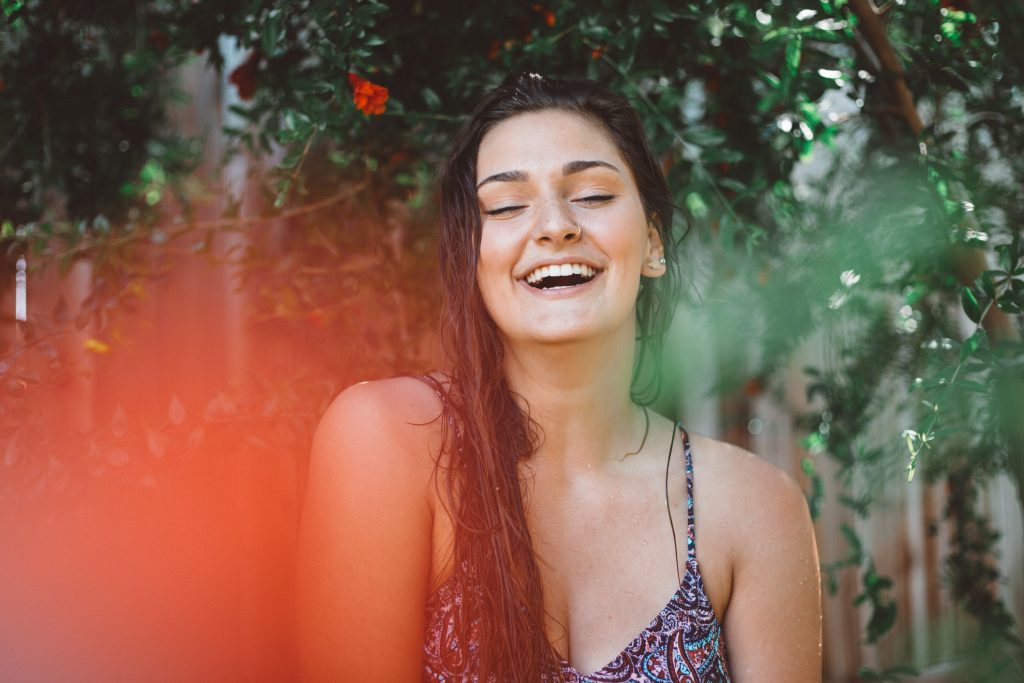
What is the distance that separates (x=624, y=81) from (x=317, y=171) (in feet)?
2.87

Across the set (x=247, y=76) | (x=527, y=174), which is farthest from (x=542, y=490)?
(x=247, y=76)

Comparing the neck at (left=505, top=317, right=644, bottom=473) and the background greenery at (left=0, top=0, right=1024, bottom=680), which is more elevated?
the background greenery at (left=0, top=0, right=1024, bottom=680)

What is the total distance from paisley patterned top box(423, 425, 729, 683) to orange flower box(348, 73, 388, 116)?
3.34ft

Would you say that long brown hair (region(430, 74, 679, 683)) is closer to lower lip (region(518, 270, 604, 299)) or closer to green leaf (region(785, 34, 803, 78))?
lower lip (region(518, 270, 604, 299))

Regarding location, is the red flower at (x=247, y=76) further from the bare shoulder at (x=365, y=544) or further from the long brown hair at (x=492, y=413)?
the bare shoulder at (x=365, y=544)

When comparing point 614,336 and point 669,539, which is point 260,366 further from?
point 669,539

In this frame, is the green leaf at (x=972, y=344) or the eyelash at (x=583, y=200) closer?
the green leaf at (x=972, y=344)

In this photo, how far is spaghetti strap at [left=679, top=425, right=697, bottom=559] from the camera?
1.80 meters

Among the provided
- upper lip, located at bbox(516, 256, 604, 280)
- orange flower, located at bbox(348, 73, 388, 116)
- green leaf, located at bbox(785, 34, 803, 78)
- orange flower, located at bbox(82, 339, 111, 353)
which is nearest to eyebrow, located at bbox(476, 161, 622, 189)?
upper lip, located at bbox(516, 256, 604, 280)

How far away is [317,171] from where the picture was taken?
2352 mm

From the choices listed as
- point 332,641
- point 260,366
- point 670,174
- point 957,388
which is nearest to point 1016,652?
point 957,388

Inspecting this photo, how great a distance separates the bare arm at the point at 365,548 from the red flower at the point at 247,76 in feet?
3.00

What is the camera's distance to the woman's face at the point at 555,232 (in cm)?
170

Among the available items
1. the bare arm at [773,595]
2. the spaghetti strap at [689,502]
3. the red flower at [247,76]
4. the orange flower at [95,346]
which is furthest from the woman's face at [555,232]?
the orange flower at [95,346]
